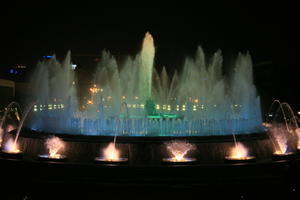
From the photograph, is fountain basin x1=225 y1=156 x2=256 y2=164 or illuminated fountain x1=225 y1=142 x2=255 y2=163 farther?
illuminated fountain x1=225 y1=142 x2=255 y2=163

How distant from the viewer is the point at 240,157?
1403 centimetres

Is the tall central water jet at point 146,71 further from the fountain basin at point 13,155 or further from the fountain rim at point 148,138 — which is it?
the fountain basin at point 13,155

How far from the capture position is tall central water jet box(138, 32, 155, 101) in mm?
23867

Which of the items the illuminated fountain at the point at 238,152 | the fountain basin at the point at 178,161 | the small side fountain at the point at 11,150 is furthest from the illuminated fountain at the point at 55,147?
the illuminated fountain at the point at 238,152

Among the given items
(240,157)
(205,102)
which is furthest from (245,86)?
(240,157)

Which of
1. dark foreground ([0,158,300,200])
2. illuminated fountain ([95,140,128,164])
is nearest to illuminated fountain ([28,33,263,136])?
illuminated fountain ([95,140,128,164])

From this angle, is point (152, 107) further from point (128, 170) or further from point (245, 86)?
point (245, 86)

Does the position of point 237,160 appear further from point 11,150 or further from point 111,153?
point 11,150

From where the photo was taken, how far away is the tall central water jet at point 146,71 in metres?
23.9

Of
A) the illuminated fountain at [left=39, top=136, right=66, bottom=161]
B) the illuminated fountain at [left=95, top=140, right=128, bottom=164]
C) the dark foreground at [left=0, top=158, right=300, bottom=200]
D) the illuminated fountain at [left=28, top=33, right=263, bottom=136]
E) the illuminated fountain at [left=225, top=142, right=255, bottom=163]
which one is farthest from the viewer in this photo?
the illuminated fountain at [left=28, top=33, right=263, bottom=136]

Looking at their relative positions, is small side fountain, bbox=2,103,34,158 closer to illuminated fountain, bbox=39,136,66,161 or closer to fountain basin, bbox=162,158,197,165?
illuminated fountain, bbox=39,136,66,161

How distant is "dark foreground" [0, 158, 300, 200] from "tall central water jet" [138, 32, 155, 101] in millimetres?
11168

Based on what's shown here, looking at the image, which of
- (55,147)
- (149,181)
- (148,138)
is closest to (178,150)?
(148,138)

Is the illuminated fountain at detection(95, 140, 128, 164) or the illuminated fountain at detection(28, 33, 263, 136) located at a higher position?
the illuminated fountain at detection(28, 33, 263, 136)
